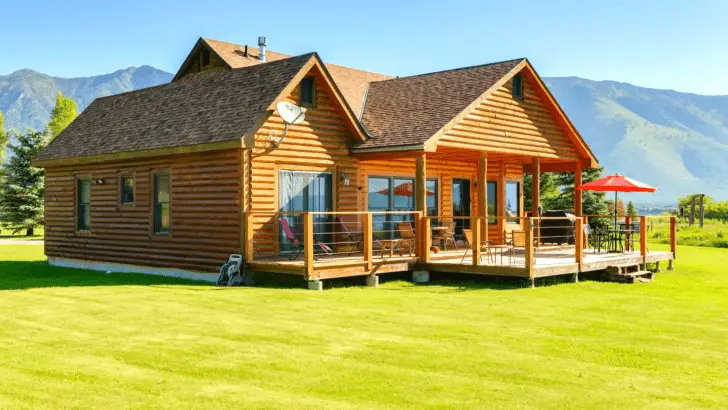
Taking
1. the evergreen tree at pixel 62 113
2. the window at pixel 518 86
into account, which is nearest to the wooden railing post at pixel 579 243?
the window at pixel 518 86

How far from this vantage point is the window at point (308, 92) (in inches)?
693

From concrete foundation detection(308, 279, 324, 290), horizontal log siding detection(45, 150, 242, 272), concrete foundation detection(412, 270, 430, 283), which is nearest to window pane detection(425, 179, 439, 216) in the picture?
concrete foundation detection(412, 270, 430, 283)

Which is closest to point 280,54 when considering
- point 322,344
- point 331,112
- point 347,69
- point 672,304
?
point 347,69

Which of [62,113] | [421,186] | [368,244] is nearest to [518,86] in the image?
[421,186]

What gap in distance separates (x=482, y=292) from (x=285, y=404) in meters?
8.52

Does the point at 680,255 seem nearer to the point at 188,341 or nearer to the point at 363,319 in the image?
the point at 363,319

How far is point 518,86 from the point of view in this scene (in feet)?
66.7

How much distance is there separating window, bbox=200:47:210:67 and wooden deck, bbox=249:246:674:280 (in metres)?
10.5

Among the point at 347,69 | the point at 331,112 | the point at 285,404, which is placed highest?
the point at 347,69

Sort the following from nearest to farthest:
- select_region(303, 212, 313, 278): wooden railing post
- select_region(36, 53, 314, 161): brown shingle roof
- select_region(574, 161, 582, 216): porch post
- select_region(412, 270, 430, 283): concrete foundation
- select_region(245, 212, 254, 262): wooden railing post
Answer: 1. select_region(303, 212, 313, 278): wooden railing post
2. select_region(245, 212, 254, 262): wooden railing post
3. select_region(412, 270, 430, 283): concrete foundation
4. select_region(36, 53, 314, 161): brown shingle roof
5. select_region(574, 161, 582, 216): porch post

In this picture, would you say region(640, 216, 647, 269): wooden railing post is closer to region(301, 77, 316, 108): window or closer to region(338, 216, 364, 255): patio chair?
region(338, 216, 364, 255): patio chair

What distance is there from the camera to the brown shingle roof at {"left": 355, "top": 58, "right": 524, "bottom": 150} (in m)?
17.8

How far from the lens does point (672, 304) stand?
520 inches

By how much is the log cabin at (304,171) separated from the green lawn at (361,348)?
1979 millimetres
